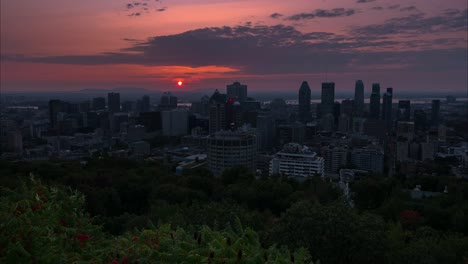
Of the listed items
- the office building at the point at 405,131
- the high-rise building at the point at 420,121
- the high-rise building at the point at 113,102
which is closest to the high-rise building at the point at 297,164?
the office building at the point at 405,131

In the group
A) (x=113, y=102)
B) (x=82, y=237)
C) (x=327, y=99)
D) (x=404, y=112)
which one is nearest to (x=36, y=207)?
(x=82, y=237)

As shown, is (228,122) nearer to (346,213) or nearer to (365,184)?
(365,184)

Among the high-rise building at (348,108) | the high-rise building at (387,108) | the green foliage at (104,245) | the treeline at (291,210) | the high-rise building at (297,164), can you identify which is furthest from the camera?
the high-rise building at (348,108)

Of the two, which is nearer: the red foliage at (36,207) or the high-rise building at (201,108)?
the red foliage at (36,207)

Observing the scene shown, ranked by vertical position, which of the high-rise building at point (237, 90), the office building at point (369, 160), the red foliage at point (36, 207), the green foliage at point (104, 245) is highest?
the high-rise building at point (237, 90)

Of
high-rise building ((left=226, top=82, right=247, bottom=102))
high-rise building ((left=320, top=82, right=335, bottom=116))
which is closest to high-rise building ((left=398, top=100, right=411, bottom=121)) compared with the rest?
high-rise building ((left=320, top=82, right=335, bottom=116))

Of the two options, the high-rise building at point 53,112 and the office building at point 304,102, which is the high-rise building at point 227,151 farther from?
the office building at point 304,102

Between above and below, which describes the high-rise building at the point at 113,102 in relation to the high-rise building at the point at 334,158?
above
